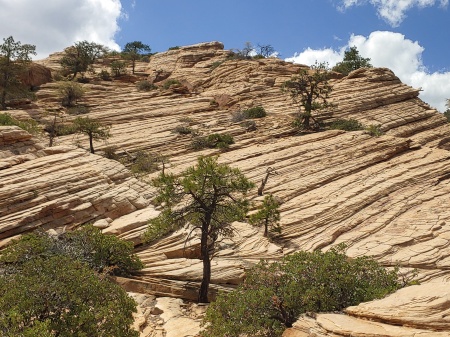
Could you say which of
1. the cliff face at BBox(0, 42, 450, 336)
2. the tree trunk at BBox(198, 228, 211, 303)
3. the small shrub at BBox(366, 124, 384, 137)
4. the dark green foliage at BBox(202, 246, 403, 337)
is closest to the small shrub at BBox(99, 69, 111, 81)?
the cliff face at BBox(0, 42, 450, 336)

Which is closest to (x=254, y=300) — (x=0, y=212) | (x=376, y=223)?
(x=376, y=223)

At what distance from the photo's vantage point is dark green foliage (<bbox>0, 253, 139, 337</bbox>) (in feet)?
31.3

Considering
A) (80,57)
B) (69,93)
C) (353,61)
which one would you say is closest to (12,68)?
(69,93)

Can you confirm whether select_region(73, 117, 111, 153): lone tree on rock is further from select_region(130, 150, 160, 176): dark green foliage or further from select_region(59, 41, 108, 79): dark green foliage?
select_region(59, 41, 108, 79): dark green foliage

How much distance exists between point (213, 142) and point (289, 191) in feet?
33.4

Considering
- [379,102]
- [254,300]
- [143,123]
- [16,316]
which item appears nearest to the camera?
[16,316]

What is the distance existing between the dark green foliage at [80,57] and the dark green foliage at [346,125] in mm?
35684

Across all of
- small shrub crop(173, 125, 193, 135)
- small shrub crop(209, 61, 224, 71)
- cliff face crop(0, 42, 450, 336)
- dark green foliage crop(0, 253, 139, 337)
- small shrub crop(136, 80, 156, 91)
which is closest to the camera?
dark green foliage crop(0, 253, 139, 337)

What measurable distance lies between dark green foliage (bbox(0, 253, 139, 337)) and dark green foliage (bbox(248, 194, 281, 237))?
912 cm

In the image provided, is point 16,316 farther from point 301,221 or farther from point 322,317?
point 301,221

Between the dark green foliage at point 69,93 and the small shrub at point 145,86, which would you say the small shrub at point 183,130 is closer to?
the dark green foliage at point 69,93

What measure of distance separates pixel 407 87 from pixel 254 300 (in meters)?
42.2

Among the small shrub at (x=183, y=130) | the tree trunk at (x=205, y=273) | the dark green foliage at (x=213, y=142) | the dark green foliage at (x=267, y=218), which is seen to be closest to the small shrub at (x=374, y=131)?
the dark green foliage at (x=213, y=142)

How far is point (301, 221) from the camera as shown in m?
20.4
